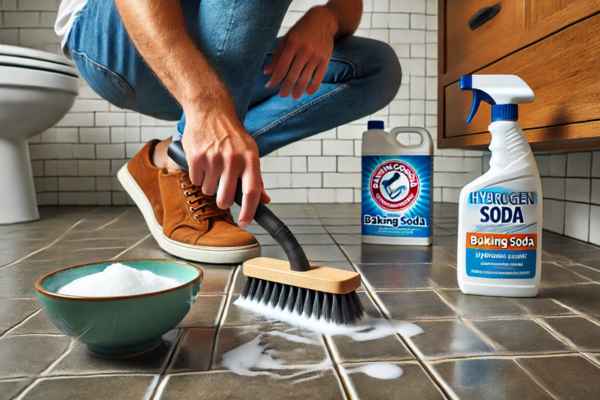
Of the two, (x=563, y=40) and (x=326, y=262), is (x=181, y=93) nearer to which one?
(x=326, y=262)

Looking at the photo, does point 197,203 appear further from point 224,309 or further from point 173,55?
point 173,55

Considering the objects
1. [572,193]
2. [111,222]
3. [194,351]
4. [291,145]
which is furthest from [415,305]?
[291,145]

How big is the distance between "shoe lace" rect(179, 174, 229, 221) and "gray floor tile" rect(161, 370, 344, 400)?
562 millimetres

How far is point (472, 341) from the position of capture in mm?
557

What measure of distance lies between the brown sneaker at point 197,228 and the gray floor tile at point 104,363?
1.37 feet

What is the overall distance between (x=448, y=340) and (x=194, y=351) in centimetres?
27

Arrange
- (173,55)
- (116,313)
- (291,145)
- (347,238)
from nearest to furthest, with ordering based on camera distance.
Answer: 1. (116,313)
2. (173,55)
3. (347,238)
4. (291,145)

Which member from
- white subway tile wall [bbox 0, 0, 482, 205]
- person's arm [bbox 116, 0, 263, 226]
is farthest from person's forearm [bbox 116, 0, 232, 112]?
white subway tile wall [bbox 0, 0, 482, 205]

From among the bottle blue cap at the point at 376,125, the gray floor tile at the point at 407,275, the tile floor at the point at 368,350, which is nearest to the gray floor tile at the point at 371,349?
the tile floor at the point at 368,350

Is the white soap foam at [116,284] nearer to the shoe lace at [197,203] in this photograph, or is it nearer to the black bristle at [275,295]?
the black bristle at [275,295]

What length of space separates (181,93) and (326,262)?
513mm

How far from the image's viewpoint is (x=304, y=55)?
88 cm

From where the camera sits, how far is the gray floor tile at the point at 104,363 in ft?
1.58

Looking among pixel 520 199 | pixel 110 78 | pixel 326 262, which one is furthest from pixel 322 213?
pixel 520 199
